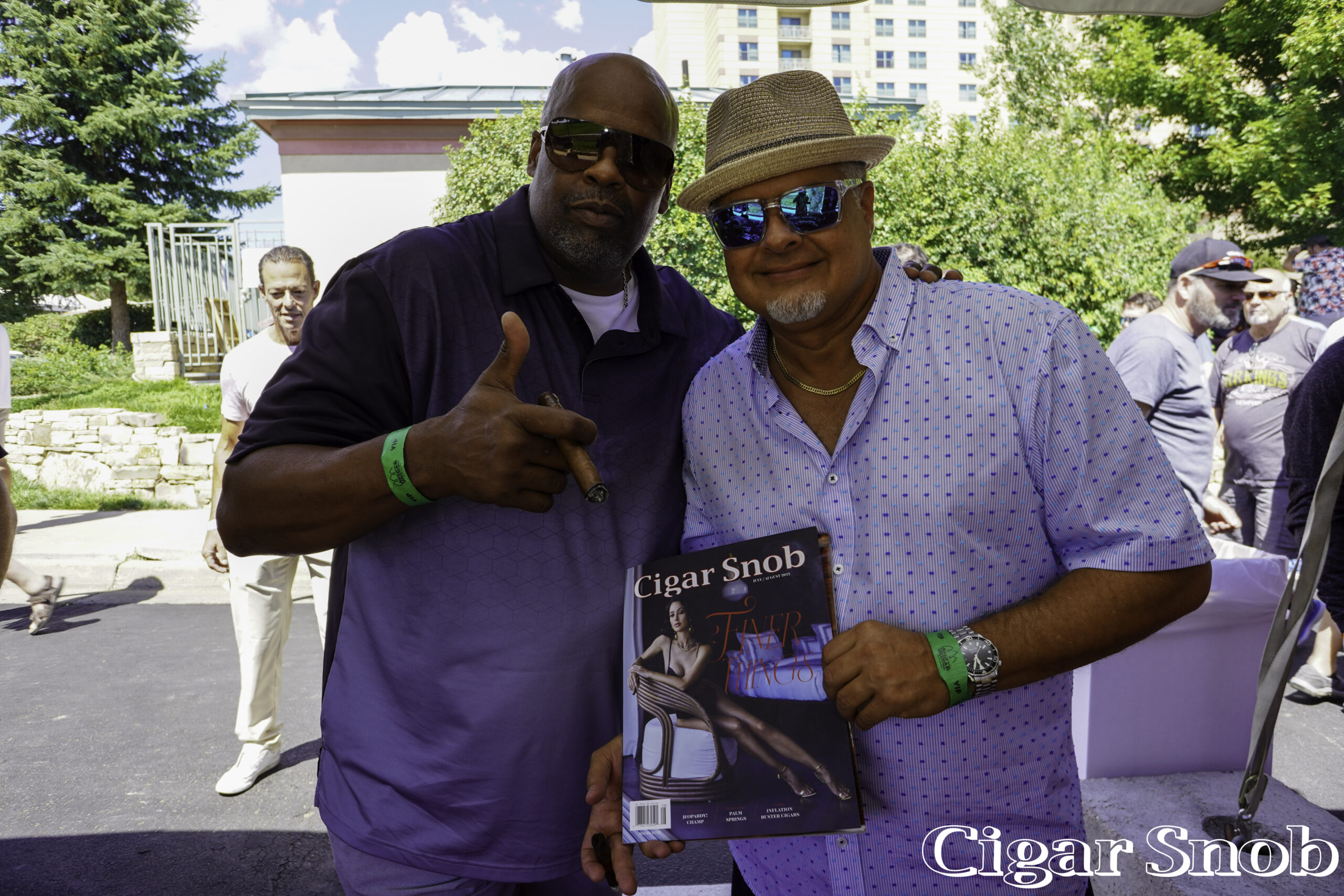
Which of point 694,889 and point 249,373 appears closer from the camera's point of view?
point 694,889

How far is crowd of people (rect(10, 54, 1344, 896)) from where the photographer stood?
156cm

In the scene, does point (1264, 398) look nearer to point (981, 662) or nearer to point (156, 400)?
point (981, 662)

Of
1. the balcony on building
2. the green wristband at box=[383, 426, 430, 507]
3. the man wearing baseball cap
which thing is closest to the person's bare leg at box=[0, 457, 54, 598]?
the green wristband at box=[383, 426, 430, 507]

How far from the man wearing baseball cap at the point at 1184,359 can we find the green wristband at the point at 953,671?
3.73 m

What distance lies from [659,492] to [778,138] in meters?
0.76

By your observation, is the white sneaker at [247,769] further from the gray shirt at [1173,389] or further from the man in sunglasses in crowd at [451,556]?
the gray shirt at [1173,389]

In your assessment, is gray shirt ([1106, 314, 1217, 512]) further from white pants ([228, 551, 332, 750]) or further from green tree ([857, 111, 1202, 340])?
green tree ([857, 111, 1202, 340])

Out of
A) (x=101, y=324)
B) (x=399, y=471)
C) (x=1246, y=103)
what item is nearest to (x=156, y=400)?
(x=399, y=471)

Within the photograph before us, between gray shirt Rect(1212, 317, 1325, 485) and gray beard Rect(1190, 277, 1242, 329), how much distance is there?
47.7 inches

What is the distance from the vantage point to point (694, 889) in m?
3.37

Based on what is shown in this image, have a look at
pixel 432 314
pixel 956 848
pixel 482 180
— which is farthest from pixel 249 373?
pixel 482 180

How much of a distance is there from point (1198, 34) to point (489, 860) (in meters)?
21.5

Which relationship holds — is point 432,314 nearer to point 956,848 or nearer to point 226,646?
point 956,848

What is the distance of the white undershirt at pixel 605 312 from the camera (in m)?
2.17
